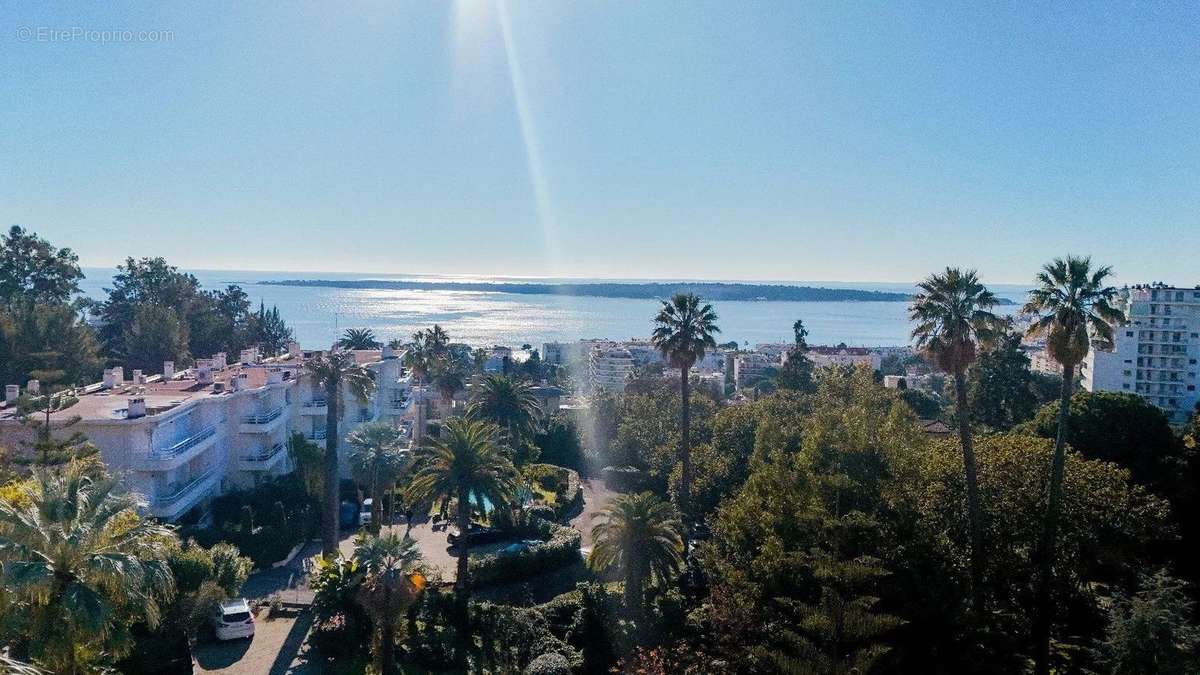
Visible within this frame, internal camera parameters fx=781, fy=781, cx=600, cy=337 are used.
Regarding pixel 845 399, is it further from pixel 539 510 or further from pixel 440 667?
pixel 440 667

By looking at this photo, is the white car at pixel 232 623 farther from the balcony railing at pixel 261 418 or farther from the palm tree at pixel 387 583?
the balcony railing at pixel 261 418

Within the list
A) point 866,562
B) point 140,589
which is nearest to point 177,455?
point 140,589

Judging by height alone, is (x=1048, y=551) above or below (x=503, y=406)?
below

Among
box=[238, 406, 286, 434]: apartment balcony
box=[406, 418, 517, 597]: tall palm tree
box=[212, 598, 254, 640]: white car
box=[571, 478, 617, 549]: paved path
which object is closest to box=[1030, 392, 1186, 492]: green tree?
box=[571, 478, 617, 549]: paved path

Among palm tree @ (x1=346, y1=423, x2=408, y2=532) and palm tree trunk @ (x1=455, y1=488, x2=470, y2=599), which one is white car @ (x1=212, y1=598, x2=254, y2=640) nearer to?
palm tree trunk @ (x1=455, y1=488, x2=470, y2=599)

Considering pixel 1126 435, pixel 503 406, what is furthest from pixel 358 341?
pixel 1126 435

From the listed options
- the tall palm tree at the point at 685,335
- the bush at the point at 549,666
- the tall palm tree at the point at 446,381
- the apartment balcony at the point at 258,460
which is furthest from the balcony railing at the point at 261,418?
the bush at the point at 549,666

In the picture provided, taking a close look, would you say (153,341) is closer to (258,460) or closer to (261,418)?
(261,418)
